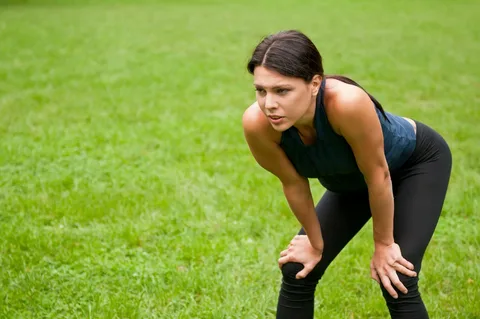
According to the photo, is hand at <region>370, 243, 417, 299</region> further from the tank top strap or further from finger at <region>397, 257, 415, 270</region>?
the tank top strap

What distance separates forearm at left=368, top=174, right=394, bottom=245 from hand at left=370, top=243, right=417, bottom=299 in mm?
39

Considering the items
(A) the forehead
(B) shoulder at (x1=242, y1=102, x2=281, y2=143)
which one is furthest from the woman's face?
(B) shoulder at (x1=242, y1=102, x2=281, y2=143)

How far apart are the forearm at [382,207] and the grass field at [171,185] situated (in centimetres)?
117

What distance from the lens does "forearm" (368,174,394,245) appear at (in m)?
2.77

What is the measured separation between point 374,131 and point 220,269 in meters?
2.13

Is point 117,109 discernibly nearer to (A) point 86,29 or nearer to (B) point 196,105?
(B) point 196,105

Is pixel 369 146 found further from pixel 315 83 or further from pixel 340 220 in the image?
pixel 340 220

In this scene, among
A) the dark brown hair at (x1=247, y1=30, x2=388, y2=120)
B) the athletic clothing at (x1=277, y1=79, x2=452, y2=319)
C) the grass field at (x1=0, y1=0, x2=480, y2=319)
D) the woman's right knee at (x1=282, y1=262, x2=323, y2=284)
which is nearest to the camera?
the dark brown hair at (x1=247, y1=30, x2=388, y2=120)

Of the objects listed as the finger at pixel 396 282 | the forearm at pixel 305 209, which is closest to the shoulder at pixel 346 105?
the forearm at pixel 305 209

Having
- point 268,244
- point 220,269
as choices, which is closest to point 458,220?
point 268,244

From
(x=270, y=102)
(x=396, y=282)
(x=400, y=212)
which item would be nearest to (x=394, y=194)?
(x=400, y=212)

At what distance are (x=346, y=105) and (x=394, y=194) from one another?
2.34 ft

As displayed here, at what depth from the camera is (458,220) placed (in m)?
5.18

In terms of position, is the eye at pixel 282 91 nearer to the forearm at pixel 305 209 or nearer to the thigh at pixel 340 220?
the forearm at pixel 305 209
